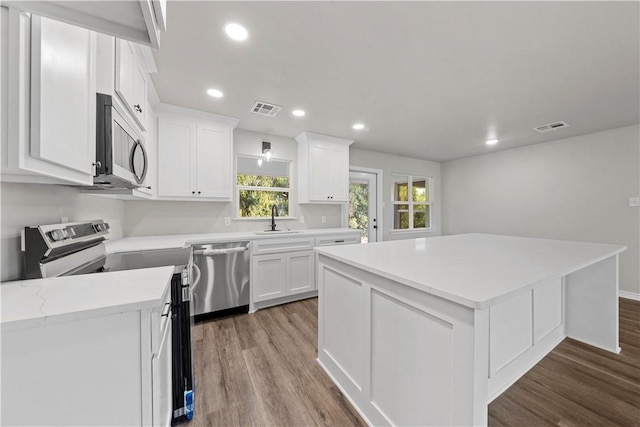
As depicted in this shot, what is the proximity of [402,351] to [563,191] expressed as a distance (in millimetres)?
4685

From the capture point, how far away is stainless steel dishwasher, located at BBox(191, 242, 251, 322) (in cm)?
256

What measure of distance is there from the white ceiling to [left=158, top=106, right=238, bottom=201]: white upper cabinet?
198mm

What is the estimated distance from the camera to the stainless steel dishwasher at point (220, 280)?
2.56 meters

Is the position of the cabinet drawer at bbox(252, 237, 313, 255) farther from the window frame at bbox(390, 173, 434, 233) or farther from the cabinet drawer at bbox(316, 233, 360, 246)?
the window frame at bbox(390, 173, 434, 233)

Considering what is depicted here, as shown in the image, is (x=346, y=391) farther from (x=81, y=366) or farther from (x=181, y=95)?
(x=181, y=95)

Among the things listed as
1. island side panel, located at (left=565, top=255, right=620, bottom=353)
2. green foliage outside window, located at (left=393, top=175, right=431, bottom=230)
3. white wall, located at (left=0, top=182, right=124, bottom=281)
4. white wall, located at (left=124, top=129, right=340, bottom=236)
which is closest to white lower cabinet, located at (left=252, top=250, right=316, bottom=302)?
white wall, located at (left=124, top=129, right=340, bottom=236)

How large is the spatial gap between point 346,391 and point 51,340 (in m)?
1.50

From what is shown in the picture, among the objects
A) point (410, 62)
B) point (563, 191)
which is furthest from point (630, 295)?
point (410, 62)

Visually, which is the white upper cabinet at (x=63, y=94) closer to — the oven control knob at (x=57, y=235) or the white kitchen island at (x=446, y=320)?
the oven control knob at (x=57, y=235)

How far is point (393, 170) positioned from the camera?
5.09m

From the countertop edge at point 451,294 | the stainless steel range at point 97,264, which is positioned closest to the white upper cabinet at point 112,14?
the stainless steel range at point 97,264

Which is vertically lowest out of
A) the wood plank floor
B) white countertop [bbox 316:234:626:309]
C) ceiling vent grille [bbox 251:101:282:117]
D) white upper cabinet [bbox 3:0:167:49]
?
the wood plank floor

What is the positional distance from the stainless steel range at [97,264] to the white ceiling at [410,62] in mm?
1388

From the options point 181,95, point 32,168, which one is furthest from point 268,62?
point 32,168
